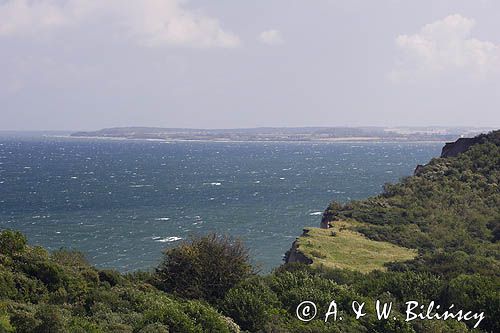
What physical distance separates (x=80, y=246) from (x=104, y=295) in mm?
38304

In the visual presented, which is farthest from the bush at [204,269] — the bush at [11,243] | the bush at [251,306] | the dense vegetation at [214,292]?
the bush at [11,243]

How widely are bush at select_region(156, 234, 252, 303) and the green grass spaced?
8.59 metres

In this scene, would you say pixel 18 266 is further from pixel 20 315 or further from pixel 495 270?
pixel 495 270

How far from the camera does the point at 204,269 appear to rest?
82.1ft

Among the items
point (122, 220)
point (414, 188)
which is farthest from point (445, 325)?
point (122, 220)

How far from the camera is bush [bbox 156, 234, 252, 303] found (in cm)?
2455

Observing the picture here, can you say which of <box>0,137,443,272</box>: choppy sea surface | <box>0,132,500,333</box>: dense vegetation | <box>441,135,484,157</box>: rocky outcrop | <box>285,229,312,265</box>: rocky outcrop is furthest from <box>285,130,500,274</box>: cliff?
<box>0,137,443,272</box>: choppy sea surface

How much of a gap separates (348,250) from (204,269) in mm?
15069

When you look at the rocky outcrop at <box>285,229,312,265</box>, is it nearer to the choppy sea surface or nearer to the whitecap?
the choppy sea surface

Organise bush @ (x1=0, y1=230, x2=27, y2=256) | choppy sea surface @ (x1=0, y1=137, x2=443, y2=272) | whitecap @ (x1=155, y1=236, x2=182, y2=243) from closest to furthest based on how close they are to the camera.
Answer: bush @ (x1=0, y1=230, x2=27, y2=256), choppy sea surface @ (x1=0, y1=137, x2=443, y2=272), whitecap @ (x1=155, y1=236, x2=182, y2=243)

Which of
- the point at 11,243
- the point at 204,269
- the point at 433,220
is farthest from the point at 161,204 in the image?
the point at 204,269

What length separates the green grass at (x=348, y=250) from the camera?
34750 mm

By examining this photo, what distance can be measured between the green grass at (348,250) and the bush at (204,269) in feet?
28.2

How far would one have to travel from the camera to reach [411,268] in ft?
106
